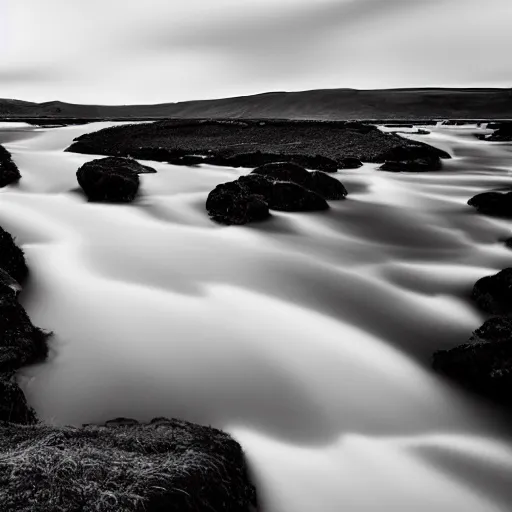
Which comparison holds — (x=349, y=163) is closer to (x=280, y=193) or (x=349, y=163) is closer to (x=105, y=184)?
(x=280, y=193)

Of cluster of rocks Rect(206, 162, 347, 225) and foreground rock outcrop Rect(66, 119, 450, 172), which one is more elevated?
foreground rock outcrop Rect(66, 119, 450, 172)

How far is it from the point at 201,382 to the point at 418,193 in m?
5.96

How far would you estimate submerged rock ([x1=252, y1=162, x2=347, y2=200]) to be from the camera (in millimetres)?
6371

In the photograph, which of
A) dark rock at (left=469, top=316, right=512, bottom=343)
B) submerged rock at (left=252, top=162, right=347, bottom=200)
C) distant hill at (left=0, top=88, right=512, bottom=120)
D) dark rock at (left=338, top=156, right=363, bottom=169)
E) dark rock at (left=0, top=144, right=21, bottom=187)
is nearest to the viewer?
dark rock at (left=469, top=316, right=512, bottom=343)

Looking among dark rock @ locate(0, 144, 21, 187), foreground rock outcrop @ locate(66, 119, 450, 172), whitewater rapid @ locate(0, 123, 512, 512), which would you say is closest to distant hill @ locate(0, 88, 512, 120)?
foreground rock outcrop @ locate(66, 119, 450, 172)

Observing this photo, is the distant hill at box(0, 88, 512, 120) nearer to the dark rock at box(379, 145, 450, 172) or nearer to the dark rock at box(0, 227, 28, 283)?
the dark rock at box(379, 145, 450, 172)

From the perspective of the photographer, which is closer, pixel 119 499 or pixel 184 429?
pixel 119 499

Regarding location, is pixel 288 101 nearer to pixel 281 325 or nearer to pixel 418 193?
pixel 418 193

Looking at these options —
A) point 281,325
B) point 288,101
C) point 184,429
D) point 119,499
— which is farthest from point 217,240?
point 288,101

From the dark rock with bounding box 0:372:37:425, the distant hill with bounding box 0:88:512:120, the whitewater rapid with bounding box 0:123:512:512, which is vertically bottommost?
the whitewater rapid with bounding box 0:123:512:512

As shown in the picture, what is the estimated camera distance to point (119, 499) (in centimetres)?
113

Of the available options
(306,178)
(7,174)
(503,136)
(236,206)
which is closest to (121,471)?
(236,206)

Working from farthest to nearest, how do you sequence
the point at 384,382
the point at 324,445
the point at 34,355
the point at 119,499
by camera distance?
1. the point at 384,382
2. the point at 34,355
3. the point at 324,445
4. the point at 119,499

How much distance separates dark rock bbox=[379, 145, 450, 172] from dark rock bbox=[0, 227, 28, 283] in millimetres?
7381
